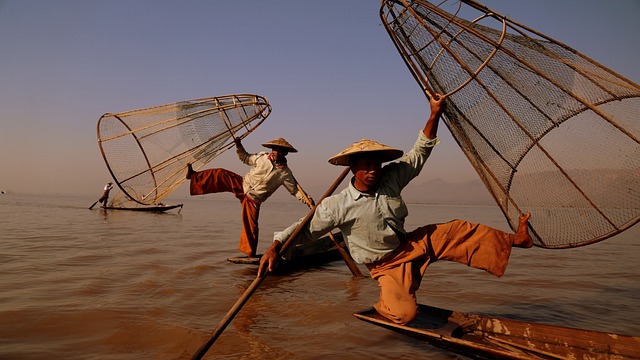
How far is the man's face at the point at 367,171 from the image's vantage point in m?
2.67

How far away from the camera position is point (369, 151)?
2639 millimetres

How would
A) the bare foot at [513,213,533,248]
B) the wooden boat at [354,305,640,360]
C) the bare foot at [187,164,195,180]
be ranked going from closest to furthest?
the wooden boat at [354,305,640,360] < the bare foot at [513,213,533,248] < the bare foot at [187,164,195,180]

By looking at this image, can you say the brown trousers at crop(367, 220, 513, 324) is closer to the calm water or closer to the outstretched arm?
the calm water

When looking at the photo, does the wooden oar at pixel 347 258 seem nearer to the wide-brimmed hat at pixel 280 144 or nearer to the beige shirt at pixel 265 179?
the beige shirt at pixel 265 179

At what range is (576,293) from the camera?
4.75 meters

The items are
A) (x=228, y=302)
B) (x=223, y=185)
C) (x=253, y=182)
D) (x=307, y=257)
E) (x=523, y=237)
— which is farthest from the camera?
(x=223, y=185)

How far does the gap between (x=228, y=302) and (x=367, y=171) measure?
2.28 metres

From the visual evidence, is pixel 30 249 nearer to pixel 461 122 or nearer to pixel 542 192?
pixel 461 122

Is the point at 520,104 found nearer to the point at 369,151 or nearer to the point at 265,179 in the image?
the point at 369,151

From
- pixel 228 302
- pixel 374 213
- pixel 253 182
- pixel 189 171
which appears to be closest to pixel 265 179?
pixel 253 182

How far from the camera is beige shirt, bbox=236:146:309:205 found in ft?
18.7

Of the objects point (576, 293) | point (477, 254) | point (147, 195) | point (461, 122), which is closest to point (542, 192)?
point (461, 122)

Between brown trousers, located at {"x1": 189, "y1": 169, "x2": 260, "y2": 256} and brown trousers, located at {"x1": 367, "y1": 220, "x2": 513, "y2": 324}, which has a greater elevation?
brown trousers, located at {"x1": 189, "y1": 169, "x2": 260, "y2": 256}

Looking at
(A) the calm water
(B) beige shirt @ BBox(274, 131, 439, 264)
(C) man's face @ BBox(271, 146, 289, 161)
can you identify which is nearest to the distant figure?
(A) the calm water
